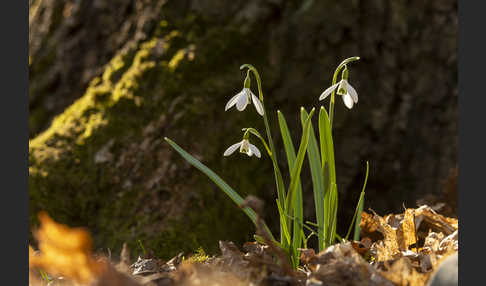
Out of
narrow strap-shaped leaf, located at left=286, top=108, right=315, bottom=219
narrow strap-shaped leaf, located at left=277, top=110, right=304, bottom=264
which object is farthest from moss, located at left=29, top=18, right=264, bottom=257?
narrow strap-shaped leaf, located at left=286, top=108, right=315, bottom=219

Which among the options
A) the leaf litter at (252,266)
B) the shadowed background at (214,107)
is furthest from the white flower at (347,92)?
the shadowed background at (214,107)

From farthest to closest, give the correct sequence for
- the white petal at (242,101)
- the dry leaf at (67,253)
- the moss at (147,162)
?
the moss at (147,162)
the white petal at (242,101)
the dry leaf at (67,253)

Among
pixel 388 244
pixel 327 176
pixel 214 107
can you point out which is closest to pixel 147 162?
pixel 214 107

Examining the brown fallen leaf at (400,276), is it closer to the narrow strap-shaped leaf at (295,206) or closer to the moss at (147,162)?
the narrow strap-shaped leaf at (295,206)

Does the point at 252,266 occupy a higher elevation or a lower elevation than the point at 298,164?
lower

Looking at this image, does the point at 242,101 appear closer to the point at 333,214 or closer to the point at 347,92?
the point at 347,92

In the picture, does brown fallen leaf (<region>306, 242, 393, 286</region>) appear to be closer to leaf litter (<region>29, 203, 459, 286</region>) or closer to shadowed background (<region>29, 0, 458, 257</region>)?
leaf litter (<region>29, 203, 459, 286</region>)

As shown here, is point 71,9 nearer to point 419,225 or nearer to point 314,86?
point 314,86

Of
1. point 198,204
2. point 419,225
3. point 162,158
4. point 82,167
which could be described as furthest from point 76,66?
point 419,225
